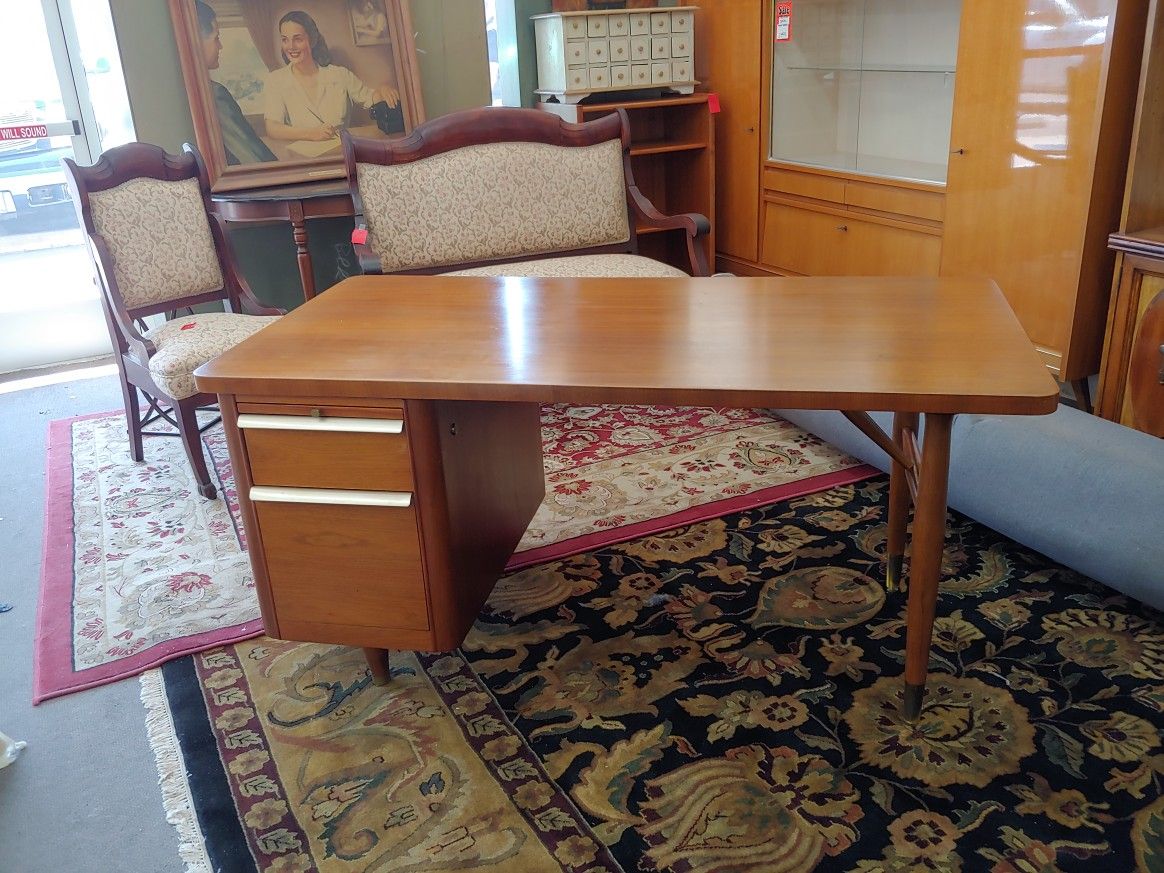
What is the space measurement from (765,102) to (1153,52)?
86.1 inches

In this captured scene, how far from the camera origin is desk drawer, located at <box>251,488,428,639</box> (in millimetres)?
2033

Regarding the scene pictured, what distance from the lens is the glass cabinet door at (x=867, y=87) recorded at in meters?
4.22

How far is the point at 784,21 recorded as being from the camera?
466cm

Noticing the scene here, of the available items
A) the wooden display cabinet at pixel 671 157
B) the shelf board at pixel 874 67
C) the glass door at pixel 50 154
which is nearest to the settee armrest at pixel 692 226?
the wooden display cabinet at pixel 671 157

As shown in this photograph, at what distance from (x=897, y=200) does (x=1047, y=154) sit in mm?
900

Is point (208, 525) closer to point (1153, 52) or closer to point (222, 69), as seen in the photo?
point (222, 69)

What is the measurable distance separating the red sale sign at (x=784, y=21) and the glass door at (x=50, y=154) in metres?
3.03

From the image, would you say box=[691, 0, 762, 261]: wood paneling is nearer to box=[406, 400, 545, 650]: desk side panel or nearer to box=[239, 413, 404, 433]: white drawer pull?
box=[406, 400, 545, 650]: desk side panel

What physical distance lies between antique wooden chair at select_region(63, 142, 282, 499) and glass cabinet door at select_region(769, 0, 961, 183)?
9.00 feet

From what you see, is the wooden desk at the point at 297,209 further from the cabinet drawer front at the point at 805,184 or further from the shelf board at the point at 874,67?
the shelf board at the point at 874,67

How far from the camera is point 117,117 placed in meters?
4.73

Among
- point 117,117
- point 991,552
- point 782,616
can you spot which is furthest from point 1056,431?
point 117,117

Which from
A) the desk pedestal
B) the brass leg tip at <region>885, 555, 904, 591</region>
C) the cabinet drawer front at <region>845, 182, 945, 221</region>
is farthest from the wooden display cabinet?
the desk pedestal

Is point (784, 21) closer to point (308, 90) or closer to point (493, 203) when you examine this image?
point (493, 203)
